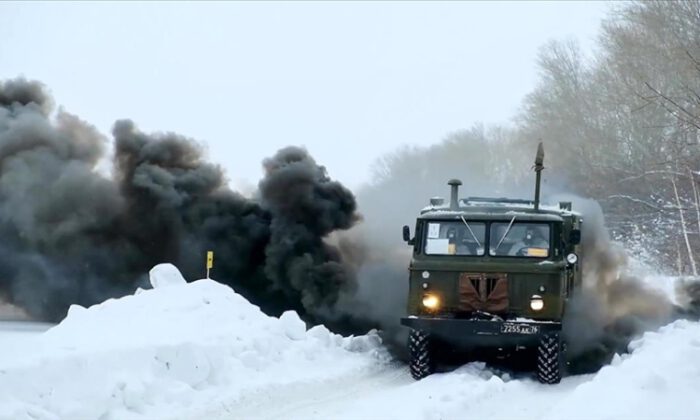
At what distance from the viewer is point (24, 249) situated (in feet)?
85.0

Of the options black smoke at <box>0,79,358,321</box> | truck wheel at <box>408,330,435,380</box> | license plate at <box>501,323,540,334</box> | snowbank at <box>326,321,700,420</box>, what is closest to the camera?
snowbank at <box>326,321,700,420</box>

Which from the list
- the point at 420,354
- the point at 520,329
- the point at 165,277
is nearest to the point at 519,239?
the point at 520,329

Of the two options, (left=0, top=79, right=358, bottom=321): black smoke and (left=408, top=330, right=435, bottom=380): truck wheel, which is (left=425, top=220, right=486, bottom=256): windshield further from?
(left=0, top=79, right=358, bottom=321): black smoke

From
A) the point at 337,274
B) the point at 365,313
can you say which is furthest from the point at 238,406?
the point at 337,274

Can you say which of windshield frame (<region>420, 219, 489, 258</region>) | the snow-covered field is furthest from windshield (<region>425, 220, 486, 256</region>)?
the snow-covered field

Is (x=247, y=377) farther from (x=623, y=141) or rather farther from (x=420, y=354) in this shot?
(x=623, y=141)

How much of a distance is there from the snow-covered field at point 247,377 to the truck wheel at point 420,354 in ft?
0.84

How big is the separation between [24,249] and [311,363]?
42.2 feet

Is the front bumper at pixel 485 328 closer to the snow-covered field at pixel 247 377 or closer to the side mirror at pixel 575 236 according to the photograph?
the snow-covered field at pixel 247 377

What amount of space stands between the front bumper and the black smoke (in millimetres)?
8369

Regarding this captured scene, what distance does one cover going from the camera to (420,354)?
1538cm

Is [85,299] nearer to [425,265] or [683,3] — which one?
[425,265]

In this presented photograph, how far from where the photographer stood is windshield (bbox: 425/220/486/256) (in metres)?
15.8

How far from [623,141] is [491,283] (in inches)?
1071
